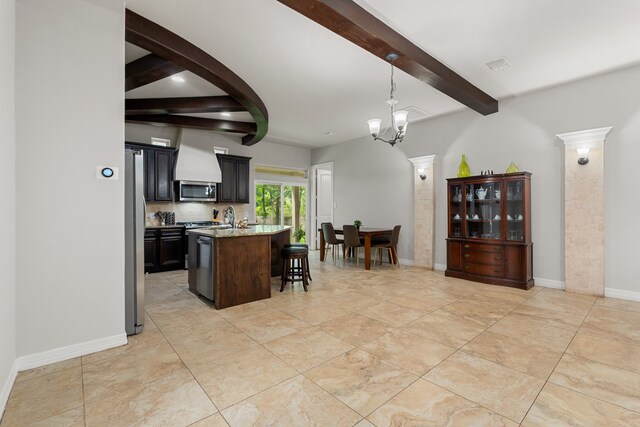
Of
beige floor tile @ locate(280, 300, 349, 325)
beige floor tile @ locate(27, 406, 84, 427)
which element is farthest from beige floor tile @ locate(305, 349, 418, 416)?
beige floor tile @ locate(27, 406, 84, 427)

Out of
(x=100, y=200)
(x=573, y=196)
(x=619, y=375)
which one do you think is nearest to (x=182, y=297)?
(x=100, y=200)

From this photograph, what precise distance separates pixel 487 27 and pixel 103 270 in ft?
14.0

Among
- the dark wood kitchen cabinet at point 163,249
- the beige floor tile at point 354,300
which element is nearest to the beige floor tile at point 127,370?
the beige floor tile at point 354,300

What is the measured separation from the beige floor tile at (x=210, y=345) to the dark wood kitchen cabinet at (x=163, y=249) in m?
3.35

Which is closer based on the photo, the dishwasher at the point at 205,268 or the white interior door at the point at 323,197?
the dishwasher at the point at 205,268

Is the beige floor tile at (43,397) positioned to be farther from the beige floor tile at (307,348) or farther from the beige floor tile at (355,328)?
the beige floor tile at (355,328)

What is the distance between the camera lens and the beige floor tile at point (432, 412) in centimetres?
164

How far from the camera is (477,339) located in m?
2.69

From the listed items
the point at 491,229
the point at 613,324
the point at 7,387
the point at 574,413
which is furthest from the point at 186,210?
the point at 613,324

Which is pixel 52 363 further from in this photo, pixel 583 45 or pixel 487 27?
pixel 583 45

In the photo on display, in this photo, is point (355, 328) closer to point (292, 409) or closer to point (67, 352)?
point (292, 409)

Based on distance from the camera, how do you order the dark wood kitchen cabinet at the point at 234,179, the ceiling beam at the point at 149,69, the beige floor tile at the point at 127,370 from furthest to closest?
the dark wood kitchen cabinet at the point at 234,179, the ceiling beam at the point at 149,69, the beige floor tile at the point at 127,370

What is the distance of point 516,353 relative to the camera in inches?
95.7

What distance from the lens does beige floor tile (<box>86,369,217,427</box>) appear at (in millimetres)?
1654
